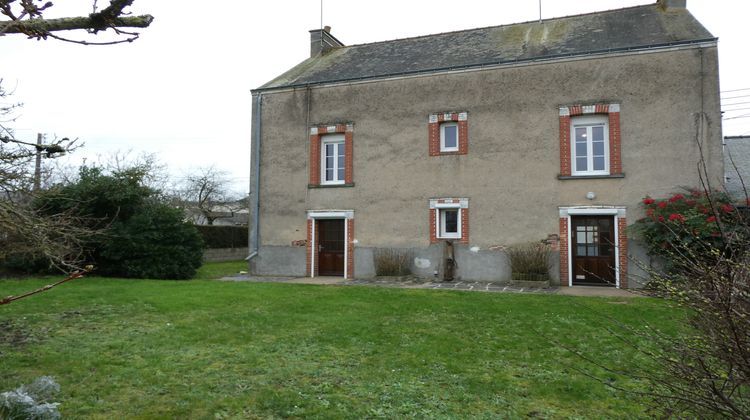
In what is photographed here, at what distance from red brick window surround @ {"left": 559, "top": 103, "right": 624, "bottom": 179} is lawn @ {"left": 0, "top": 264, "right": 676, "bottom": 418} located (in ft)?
13.5

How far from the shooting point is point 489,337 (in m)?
6.59

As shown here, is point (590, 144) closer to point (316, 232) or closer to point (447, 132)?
point (447, 132)

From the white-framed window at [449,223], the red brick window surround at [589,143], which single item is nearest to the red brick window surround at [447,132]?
the white-framed window at [449,223]

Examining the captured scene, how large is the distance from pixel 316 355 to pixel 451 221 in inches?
346

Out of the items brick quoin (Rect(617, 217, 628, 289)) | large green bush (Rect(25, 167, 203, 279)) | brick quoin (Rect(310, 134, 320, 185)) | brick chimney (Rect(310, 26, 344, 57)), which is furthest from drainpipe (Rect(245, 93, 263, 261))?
brick quoin (Rect(617, 217, 628, 289))

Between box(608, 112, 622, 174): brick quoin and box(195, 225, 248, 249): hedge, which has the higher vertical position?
box(608, 112, 622, 174): brick quoin

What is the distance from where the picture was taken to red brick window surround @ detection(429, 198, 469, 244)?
44.2 feet

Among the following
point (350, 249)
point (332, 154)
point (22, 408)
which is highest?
point (332, 154)

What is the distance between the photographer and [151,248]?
14328mm

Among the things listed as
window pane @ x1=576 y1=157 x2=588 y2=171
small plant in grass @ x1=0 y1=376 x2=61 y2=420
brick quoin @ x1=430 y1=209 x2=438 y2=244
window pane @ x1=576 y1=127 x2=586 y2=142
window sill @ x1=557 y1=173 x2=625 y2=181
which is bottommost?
small plant in grass @ x1=0 y1=376 x2=61 y2=420

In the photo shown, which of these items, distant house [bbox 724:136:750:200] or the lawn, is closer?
the lawn

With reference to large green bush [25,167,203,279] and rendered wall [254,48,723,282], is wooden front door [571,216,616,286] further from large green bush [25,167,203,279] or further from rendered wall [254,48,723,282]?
large green bush [25,167,203,279]

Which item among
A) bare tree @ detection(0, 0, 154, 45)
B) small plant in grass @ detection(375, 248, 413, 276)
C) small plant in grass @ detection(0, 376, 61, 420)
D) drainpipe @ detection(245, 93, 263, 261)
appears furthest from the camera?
drainpipe @ detection(245, 93, 263, 261)

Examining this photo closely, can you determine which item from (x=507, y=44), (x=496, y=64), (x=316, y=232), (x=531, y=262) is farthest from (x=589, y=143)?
(x=316, y=232)
